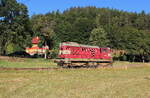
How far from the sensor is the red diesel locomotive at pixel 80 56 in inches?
1364

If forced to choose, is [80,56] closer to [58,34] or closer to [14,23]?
[14,23]

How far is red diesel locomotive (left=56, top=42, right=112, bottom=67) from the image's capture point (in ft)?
114

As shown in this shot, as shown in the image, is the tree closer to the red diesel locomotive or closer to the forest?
the forest

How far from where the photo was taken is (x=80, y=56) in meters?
36.7

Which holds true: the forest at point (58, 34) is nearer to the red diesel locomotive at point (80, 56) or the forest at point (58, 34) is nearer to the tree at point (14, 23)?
the tree at point (14, 23)

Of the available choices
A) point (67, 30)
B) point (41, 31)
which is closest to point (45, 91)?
point (41, 31)

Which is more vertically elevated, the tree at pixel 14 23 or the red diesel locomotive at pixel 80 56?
the tree at pixel 14 23

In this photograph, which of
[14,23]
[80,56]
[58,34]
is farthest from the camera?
[58,34]

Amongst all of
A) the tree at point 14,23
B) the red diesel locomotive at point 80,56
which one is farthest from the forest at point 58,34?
the red diesel locomotive at point 80,56

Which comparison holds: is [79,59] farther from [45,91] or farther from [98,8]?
[98,8]

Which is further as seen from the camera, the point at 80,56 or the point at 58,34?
the point at 58,34

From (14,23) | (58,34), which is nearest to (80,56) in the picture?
(14,23)

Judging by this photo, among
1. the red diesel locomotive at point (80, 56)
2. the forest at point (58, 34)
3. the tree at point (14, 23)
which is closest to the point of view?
the red diesel locomotive at point (80, 56)

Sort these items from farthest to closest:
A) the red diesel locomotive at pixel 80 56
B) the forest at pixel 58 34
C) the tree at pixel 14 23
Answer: the forest at pixel 58 34 → the tree at pixel 14 23 → the red diesel locomotive at pixel 80 56
